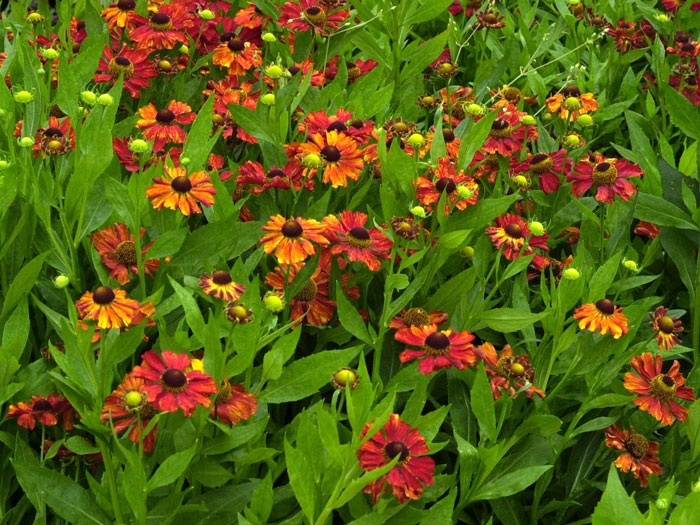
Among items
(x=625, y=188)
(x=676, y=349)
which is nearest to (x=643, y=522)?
(x=676, y=349)

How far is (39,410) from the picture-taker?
1.24m

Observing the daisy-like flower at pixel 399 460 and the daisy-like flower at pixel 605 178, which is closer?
the daisy-like flower at pixel 399 460

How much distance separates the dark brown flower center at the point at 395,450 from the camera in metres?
1.11

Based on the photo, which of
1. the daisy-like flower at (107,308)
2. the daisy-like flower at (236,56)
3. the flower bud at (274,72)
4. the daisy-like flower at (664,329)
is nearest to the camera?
the daisy-like flower at (107,308)

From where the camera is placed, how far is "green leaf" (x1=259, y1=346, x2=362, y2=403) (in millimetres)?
1246

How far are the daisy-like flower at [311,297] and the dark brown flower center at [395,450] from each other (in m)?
0.36

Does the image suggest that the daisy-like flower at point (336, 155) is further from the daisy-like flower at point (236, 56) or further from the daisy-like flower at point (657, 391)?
the daisy-like flower at point (657, 391)

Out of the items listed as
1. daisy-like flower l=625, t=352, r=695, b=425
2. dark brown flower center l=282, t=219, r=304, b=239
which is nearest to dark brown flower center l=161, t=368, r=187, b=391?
dark brown flower center l=282, t=219, r=304, b=239

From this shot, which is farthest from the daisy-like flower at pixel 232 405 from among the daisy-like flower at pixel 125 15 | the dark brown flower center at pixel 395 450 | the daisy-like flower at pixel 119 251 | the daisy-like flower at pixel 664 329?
the daisy-like flower at pixel 125 15

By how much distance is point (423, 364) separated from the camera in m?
1.33

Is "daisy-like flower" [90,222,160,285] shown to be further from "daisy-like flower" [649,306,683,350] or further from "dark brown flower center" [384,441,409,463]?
"daisy-like flower" [649,306,683,350]

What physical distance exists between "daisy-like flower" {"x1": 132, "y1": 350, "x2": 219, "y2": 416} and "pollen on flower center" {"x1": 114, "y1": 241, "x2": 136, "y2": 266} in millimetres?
333

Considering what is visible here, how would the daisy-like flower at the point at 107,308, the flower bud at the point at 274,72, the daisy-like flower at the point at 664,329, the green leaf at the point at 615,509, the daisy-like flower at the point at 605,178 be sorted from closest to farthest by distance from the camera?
the green leaf at the point at 615,509 → the daisy-like flower at the point at 107,308 → the daisy-like flower at the point at 664,329 → the flower bud at the point at 274,72 → the daisy-like flower at the point at 605,178

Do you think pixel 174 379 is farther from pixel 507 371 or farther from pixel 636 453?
pixel 636 453
